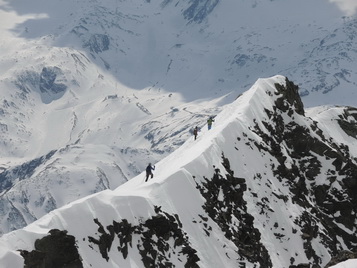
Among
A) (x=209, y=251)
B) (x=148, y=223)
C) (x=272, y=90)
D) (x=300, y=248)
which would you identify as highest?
(x=272, y=90)

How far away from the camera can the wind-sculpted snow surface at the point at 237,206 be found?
241ft

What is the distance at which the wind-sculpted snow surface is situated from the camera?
73.4m

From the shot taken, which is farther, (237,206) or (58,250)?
(237,206)

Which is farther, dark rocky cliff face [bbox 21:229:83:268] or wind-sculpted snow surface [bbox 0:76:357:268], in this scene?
wind-sculpted snow surface [bbox 0:76:357:268]

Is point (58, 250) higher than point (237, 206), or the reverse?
point (58, 250)

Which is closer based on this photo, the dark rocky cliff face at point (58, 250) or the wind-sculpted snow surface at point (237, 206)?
the dark rocky cliff face at point (58, 250)

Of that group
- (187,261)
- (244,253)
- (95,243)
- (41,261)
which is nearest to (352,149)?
(244,253)

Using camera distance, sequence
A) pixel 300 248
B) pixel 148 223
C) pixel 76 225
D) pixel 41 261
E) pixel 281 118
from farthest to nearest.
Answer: pixel 281 118, pixel 300 248, pixel 148 223, pixel 76 225, pixel 41 261

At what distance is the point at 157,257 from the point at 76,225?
1071 cm

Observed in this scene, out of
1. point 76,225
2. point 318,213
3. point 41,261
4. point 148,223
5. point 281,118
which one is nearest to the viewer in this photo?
point 41,261

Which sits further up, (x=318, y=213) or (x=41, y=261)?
(x=41, y=261)

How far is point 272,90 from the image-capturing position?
5000 inches

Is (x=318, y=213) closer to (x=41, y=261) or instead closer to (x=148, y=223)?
(x=148, y=223)

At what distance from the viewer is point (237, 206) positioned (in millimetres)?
92062
